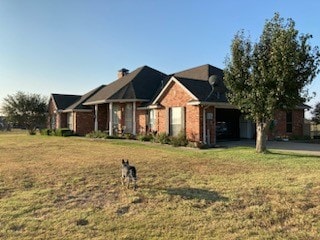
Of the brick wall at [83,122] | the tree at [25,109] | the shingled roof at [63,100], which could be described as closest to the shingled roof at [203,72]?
the brick wall at [83,122]

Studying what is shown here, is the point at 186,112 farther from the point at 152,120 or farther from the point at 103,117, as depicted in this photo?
the point at 103,117

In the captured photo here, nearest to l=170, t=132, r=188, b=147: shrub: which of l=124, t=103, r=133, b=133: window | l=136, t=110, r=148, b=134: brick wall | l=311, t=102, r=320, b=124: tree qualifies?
l=136, t=110, r=148, b=134: brick wall

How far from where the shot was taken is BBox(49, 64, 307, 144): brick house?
2002 centimetres

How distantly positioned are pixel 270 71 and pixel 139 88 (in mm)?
14658

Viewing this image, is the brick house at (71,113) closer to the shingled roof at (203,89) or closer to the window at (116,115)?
the window at (116,115)

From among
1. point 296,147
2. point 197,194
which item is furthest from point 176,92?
point 197,194

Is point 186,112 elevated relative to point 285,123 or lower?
elevated

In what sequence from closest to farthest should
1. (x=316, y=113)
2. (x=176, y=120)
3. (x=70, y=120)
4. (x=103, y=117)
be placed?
(x=176, y=120), (x=316, y=113), (x=103, y=117), (x=70, y=120)

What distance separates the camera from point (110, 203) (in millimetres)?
7129

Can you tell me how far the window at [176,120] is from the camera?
2098 centimetres

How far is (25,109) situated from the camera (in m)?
41.3

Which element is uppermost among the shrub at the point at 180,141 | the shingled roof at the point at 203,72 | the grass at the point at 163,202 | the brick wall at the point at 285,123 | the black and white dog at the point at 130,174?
the shingled roof at the point at 203,72

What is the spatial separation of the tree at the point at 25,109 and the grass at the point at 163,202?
31.5 metres

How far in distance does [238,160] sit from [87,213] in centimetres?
830
